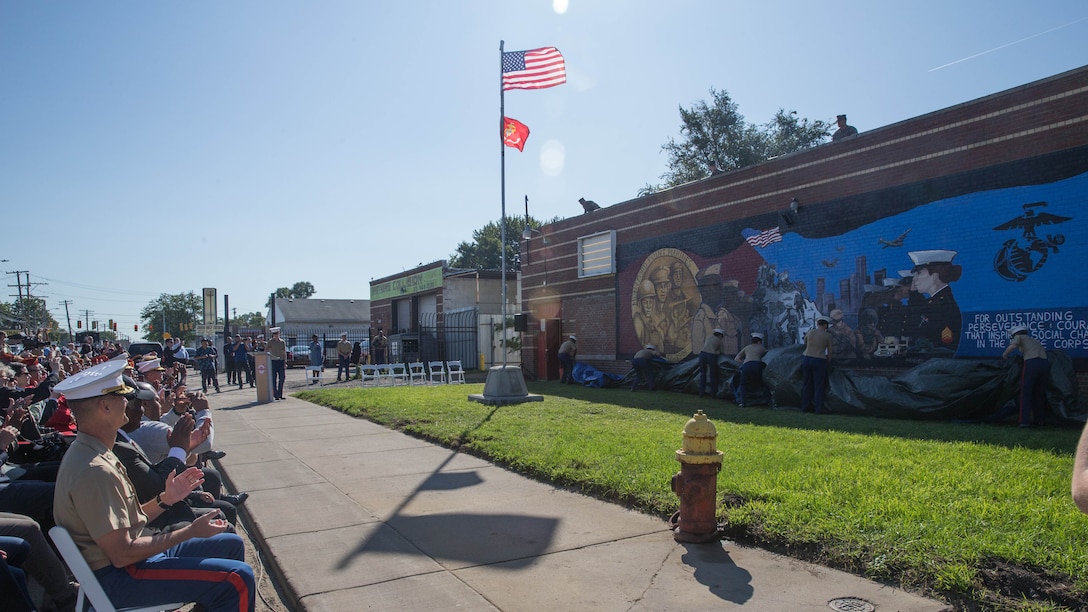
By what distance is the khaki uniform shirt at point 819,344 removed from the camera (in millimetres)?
12539

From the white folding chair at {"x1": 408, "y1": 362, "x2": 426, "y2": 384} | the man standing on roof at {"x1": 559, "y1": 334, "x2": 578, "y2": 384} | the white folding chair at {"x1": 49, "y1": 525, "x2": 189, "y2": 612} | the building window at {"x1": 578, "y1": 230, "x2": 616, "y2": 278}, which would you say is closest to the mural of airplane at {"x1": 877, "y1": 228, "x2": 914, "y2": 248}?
the building window at {"x1": 578, "y1": 230, "x2": 616, "y2": 278}

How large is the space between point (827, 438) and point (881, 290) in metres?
5.45

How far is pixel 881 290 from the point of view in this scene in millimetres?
13344

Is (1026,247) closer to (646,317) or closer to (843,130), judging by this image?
(843,130)

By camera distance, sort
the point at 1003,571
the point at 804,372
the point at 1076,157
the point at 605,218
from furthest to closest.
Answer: the point at 605,218 → the point at 804,372 → the point at 1076,157 → the point at 1003,571

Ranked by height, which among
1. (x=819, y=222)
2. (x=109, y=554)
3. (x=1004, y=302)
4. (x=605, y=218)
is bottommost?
(x=109, y=554)

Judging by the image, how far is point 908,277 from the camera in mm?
12953

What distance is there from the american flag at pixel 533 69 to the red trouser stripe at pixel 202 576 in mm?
15511

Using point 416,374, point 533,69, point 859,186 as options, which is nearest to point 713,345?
point 859,186

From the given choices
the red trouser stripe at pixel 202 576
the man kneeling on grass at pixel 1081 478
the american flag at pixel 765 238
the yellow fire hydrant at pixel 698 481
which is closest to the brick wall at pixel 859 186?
the american flag at pixel 765 238

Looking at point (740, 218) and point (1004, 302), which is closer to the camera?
point (1004, 302)

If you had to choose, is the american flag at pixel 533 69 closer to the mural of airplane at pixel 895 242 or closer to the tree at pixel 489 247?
the mural of airplane at pixel 895 242

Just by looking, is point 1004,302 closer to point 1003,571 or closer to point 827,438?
point 827,438

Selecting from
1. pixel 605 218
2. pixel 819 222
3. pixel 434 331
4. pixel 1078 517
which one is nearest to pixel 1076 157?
pixel 819 222
